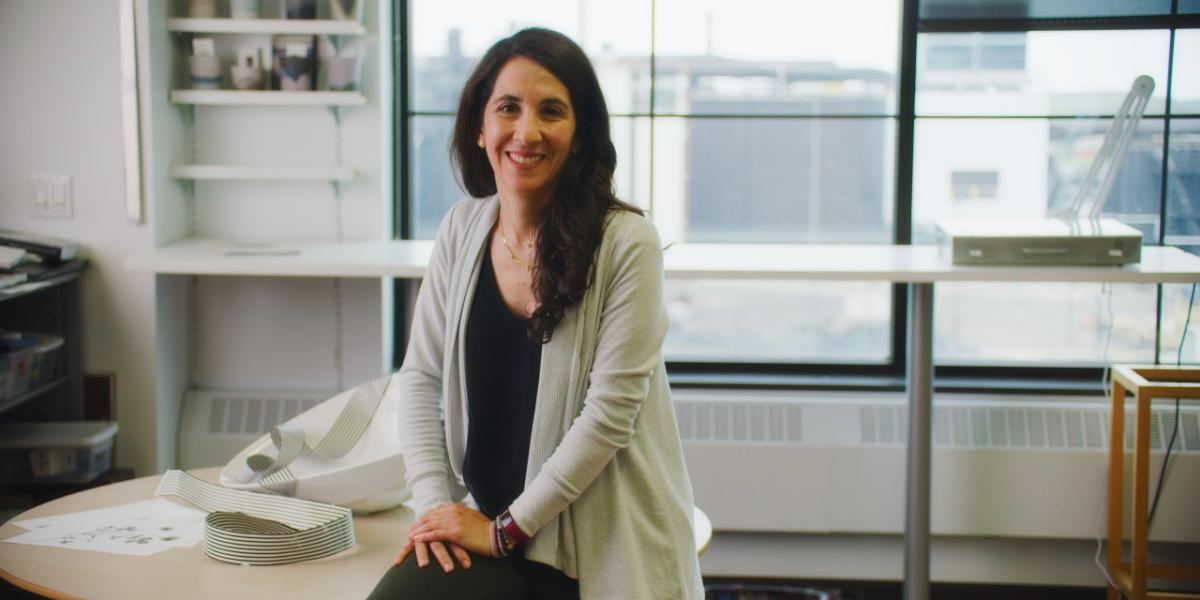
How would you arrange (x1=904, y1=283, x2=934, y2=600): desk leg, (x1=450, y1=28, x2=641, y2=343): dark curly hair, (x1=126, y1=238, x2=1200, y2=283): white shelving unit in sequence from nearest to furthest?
(x1=450, y1=28, x2=641, y2=343): dark curly hair < (x1=126, y1=238, x2=1200, y2=283): white shelving unit < (x1=904, y1=283, x2=934, y2=600): desk leg

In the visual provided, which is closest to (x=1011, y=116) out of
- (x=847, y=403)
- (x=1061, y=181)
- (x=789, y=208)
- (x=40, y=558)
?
(x=1061, y=181)

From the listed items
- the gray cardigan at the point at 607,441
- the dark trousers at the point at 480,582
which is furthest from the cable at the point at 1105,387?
the dark trousers at the point at 480,582

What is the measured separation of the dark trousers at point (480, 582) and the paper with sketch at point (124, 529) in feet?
1.19

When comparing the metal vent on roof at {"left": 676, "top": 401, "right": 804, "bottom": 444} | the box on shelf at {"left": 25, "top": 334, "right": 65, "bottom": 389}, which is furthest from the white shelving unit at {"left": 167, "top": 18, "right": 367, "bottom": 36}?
the metal vent on roof at {"left": 676, "top": 401, "right": 804, "bottom": 444}

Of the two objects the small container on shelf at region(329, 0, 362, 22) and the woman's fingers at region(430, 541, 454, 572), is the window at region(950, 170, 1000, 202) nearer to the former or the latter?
the small container on shelf at region(329, 0, 362, 22)

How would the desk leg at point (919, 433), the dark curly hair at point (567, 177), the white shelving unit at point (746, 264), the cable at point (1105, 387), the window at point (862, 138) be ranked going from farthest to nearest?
the window at point (862, 138) → the cable at point (1105, 387) → the desk leg at point (919, 433) → the white shelving unit at point (746, 264) → the dark curly hair at point (567, 177)

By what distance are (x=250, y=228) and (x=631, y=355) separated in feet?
6.79

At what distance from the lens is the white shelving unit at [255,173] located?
11.0 ft

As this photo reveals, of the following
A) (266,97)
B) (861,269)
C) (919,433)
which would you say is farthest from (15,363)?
(919,433)

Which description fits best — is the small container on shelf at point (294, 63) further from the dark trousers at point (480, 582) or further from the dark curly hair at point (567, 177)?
the dark trousers at point (480, 582)

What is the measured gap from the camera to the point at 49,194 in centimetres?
334

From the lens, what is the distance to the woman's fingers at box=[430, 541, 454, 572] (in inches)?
66.7

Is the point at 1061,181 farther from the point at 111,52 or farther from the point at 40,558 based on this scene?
the point at 40,558

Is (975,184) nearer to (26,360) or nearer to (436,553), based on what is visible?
(436,553)
